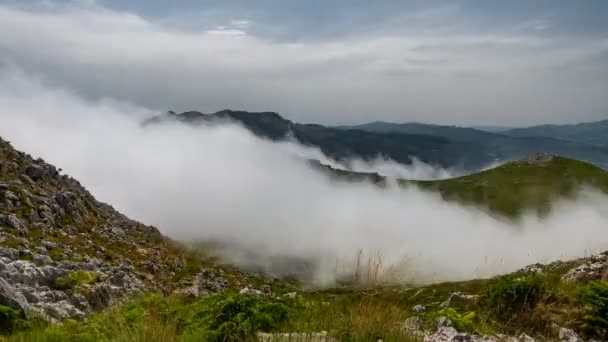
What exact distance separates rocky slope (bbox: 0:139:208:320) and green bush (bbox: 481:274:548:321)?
10499 mm

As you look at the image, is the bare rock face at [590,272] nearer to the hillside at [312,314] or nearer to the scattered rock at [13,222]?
the hillside at [312,314]

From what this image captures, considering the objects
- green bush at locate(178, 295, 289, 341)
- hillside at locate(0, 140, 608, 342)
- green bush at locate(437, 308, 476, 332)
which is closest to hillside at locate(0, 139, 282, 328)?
hillside at locate(0, 140, 608, 342)

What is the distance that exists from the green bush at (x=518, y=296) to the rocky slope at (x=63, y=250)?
10499 mm

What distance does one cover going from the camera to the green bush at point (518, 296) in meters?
12.8

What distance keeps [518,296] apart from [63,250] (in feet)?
170

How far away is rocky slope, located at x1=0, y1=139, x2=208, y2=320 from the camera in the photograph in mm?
19328

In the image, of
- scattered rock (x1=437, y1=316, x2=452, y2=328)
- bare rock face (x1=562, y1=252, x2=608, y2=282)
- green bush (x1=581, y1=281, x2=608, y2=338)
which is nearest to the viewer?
green bush (x1=581, y1=281, x2=608, y2=338)

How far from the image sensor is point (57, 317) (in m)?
14.5

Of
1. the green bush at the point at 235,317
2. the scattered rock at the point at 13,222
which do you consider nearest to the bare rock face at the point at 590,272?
the green bush at the point at 235,317

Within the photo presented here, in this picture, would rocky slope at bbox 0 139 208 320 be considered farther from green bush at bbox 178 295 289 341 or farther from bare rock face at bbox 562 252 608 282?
bare rock face at bbox 562 252 608 282

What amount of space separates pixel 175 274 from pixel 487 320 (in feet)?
251

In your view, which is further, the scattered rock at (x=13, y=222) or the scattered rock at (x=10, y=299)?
the scattered rock at (x=13, y=222)

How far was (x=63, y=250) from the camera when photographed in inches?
2093

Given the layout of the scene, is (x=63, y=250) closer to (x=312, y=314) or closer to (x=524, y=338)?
(x=312, y=314)
